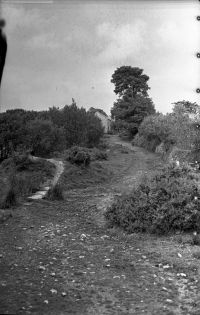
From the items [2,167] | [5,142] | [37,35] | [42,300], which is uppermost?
[37,35]

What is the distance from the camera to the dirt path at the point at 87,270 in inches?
195

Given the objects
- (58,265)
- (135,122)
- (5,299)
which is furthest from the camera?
(135,122)

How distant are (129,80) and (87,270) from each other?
77.4 feet

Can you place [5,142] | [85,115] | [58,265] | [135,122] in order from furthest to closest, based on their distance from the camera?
[135,122] → [85,115] → [5,142] → [58,265]

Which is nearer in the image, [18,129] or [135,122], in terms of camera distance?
[18,129]

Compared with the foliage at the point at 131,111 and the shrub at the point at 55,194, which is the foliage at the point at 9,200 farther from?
the foliage at the point at 131,111

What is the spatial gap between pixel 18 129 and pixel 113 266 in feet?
→ 45.8

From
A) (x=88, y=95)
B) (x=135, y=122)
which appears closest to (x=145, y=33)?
(x=88, y=95)

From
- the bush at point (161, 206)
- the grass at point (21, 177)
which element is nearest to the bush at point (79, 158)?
the grass at point (21, 177)

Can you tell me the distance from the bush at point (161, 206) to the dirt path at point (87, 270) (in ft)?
1.12

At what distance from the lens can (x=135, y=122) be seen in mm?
34844

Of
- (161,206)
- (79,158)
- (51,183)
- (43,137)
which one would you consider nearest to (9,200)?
(51,183)

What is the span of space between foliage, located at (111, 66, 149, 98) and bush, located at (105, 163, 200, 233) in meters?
17.9

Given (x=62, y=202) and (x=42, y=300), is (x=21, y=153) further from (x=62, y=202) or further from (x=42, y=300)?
(x=42, y=300)
